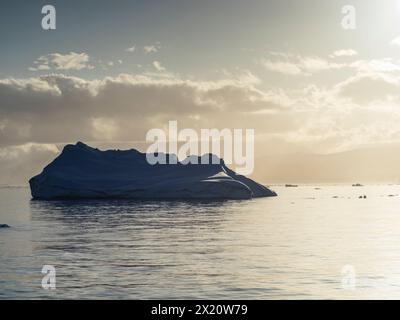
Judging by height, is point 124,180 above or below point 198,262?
above

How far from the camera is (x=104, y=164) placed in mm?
104250

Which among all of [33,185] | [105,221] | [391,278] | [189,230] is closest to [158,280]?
[391,278]

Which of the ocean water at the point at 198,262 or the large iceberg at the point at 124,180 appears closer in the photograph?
the ocean water at the point at 198,262

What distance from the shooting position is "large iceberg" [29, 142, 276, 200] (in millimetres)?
94750

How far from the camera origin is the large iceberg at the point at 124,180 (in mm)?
94750

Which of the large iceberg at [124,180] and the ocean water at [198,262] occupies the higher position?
the large iceberg at [124,180]

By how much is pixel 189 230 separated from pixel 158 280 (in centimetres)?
2176

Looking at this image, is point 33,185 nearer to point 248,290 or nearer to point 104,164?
point 104,164

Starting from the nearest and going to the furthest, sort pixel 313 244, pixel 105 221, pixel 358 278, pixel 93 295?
1. pixel 93 295
2. pixel 358 278
3. pixel 313 244
4. pixel 105 221

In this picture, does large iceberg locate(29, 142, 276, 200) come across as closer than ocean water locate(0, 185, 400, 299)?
No

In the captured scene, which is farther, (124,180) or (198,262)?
(124,180)

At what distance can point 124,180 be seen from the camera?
325ft
